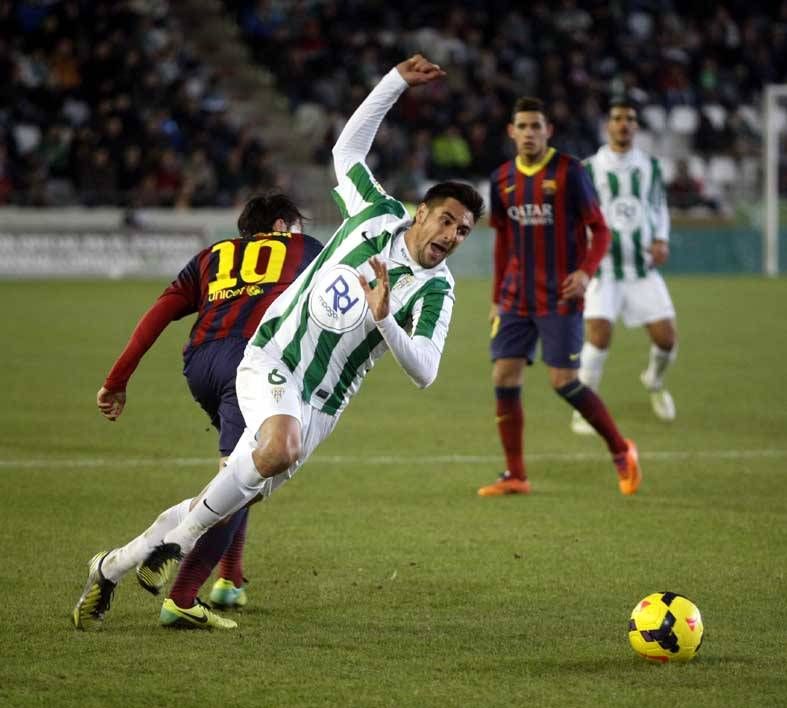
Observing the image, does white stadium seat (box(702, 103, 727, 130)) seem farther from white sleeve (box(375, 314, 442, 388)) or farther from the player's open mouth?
white sleeve (box(375, 314, 442, 388))

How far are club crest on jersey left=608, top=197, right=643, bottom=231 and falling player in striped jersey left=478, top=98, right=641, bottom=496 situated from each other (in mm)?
2668

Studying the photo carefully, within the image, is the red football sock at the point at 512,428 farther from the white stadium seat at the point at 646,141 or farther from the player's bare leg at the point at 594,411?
the white stadium seat at the point at 646,141

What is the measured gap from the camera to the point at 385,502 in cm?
824

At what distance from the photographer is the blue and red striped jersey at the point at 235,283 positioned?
590 centimetres

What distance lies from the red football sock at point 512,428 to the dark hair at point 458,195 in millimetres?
3328

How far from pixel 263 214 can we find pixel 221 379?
72 centimetres

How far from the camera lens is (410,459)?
9.70 meters

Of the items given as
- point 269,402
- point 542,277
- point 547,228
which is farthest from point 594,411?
point 269,402

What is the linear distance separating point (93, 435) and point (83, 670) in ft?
18.5

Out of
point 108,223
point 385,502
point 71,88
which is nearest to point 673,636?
point 385,502

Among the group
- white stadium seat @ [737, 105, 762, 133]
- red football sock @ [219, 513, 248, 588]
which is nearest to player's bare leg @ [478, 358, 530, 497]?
red football sock @ [219, 513, 248, 588]

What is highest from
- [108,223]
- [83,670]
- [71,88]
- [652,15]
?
[652,15]

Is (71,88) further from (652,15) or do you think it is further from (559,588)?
(559,588)

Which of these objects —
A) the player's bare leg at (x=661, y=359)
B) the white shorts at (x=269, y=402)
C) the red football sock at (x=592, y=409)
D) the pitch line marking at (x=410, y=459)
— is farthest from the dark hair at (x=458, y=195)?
the player's bare leg at (x=661, y=359)
